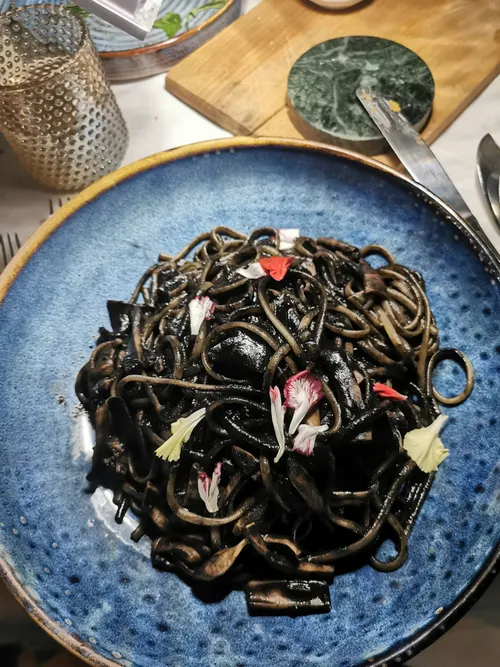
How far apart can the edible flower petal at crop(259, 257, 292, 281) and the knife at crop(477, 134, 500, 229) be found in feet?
3.99

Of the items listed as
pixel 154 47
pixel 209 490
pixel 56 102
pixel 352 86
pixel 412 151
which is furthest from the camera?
pixel 154 47

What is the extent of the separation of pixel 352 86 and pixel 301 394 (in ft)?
6.42

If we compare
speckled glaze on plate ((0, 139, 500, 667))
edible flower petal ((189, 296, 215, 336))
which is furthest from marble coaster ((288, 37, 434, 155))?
edible flower petal ((189, 296, 215, 336))

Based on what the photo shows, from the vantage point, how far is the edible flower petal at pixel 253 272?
2.01 meters

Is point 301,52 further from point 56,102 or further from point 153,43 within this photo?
point 56,102

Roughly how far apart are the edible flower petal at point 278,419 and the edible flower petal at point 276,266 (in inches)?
19.2

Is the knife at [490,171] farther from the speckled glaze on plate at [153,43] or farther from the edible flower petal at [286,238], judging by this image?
the speckled glaze on plate at [153,43]

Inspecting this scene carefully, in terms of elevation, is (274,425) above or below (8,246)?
above

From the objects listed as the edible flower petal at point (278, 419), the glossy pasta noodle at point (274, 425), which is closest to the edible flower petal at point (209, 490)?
the glossy pasta noodle at point (274, 425)

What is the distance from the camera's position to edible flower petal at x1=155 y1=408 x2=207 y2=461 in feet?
5.51

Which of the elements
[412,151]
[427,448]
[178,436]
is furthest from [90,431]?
[412,151]

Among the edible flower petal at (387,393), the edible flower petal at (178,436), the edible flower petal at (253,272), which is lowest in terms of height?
the edible flower petal at (178,436)

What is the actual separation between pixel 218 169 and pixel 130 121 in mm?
1088

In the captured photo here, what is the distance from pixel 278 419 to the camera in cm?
161
